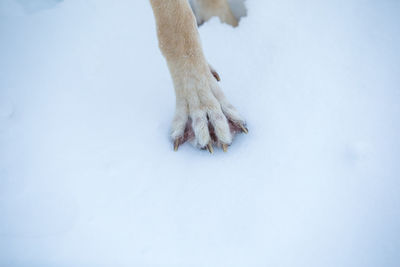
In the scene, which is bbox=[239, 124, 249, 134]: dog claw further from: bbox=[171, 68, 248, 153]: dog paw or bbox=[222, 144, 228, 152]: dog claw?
bbox=[222, 144, 228, 152]: dog claw

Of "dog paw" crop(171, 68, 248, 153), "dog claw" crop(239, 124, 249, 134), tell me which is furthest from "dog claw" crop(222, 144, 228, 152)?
"dog claw" crop(239, 124, 249, 134)

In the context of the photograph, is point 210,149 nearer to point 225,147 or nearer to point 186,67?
point 225,147

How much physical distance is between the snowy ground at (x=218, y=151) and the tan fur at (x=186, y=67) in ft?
0.32

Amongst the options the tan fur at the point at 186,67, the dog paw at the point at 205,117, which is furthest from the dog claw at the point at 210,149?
the tan fur at the point at 186,67

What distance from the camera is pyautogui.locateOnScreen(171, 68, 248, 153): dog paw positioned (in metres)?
1.12

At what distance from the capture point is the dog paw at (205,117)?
112cm

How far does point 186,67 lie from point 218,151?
41cm

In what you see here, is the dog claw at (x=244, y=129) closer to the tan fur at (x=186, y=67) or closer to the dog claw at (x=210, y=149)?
the tan fur at (x=186, y=67)

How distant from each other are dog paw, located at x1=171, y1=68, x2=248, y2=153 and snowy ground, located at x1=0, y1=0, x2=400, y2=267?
0.18 feet

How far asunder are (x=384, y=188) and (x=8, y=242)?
134 centimetres

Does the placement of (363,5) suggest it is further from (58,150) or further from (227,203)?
(58,150)

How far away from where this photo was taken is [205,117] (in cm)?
117

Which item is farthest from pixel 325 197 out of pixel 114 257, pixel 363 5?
pixel 363 5

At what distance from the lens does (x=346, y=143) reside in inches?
40.8
